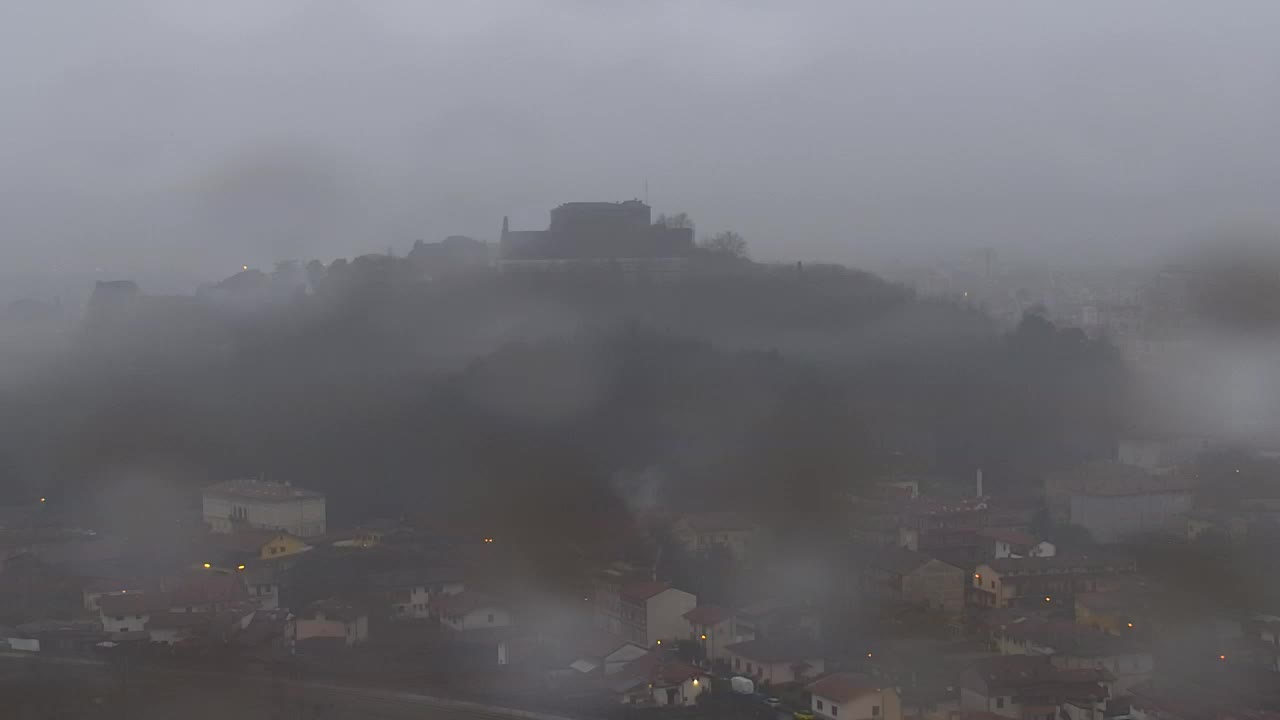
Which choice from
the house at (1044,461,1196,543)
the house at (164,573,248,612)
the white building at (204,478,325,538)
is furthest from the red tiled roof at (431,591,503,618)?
the house at (1044,461,1196,543)

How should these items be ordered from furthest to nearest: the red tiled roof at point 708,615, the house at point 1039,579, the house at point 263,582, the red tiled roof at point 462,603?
1. the house at point 263,582
2. the house at point 1039,579
3. the red tiled roof at point 462,603
4. the red tiled roof at point 708,615

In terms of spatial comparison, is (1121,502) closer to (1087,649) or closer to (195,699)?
(1087,649)

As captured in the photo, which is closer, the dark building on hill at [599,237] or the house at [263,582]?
the house at [263,582]

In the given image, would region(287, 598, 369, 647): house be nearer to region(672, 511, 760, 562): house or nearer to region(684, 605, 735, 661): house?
region(684, 605, 735, 661): house

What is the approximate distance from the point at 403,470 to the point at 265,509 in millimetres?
1560

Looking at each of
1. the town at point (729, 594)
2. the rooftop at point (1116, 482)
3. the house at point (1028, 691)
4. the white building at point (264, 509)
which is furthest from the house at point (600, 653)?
the rooftop at point (1116, 482)

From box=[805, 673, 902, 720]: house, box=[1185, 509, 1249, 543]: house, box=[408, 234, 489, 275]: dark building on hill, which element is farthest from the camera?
box=[408, 234, 489, 275]: dark building on hill

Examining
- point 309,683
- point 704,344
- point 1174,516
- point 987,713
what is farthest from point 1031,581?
point 704,344

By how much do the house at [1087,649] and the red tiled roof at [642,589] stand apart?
2.00 m

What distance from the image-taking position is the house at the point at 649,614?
834 centimetres

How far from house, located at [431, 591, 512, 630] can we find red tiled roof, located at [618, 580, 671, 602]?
Answer: 74 cm

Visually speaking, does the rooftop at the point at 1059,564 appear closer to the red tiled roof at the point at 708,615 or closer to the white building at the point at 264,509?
the red tiled roof at the point at 708,615

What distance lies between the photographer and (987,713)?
6.48 m

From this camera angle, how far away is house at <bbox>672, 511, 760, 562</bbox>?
9.90 m
